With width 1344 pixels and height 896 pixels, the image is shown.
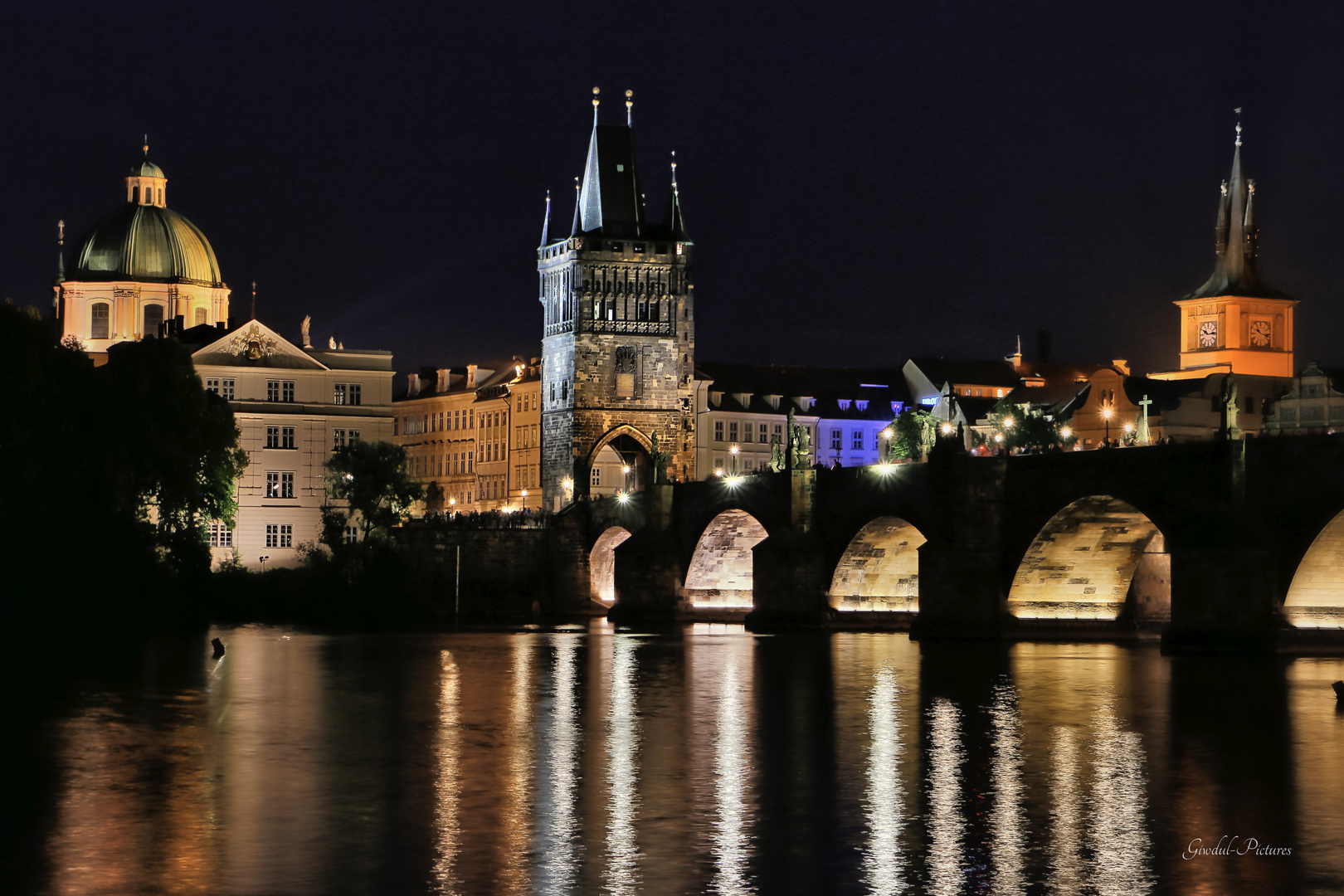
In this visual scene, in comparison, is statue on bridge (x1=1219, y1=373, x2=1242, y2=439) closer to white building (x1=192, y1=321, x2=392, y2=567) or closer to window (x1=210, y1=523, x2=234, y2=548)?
window (x1=210, y1=523, x2=234, y2=548)

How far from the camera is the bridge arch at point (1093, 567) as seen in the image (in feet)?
214

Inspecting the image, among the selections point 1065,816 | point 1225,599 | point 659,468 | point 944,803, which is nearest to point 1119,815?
point 1065,816

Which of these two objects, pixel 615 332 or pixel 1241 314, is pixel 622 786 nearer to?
pixel 615 332

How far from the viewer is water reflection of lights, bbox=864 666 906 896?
879 inches

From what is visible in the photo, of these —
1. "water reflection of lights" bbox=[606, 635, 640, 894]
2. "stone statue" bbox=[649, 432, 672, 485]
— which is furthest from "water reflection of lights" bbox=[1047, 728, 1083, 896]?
"stone statue" bbox=[649, 432, 672, 485]

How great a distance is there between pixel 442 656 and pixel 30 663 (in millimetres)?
13631

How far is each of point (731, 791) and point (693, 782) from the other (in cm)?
113

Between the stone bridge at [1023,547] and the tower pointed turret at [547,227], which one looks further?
the tower pointed turret at [547,227]

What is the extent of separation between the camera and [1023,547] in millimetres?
66000

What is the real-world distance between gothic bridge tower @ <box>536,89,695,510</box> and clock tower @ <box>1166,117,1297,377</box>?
54.3 metres

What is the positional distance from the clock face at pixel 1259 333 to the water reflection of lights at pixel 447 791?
4648 inches

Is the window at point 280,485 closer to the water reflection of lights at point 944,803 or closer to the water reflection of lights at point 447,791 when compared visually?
the water reflection of lights at point 447,791

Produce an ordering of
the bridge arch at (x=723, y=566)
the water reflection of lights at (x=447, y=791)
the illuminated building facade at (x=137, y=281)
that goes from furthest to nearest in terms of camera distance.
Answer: the illuminated building facade at (x=137, y=281), the bridge arch at (x=723, y=566), the water reflection of lights at (x=447, y=791)

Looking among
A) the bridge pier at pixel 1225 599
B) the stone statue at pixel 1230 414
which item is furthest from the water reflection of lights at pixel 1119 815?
the stone statue at pixel 1230 414
